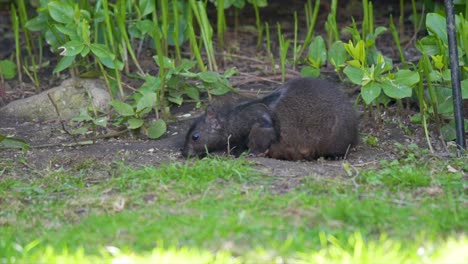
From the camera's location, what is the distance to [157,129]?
27.3ft

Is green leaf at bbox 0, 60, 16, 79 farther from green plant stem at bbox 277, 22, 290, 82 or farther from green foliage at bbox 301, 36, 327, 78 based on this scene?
green foliage at bbox 301, 36, 327, 78

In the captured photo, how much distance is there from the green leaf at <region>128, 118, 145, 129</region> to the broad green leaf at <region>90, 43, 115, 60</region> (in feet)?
2.10

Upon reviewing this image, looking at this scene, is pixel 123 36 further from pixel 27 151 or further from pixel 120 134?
pixel 27 151

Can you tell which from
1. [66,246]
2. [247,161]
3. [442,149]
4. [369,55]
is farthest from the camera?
[369,55]

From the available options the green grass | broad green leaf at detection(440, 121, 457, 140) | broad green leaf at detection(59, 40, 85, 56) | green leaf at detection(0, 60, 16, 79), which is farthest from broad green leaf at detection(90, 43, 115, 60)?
broad green leaf at detection(440, 121, 457, 140)

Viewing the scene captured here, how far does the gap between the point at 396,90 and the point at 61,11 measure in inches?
127

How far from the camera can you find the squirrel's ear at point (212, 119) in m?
8.09

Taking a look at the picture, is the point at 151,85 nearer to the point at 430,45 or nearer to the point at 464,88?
the point at 430,45

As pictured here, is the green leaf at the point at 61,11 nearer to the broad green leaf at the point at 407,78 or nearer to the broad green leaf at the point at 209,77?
the broad green leaf at the point at 209,77

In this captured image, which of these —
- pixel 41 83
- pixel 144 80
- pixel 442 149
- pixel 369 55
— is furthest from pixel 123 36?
pixel 442 149

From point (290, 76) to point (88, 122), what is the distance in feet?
6.79

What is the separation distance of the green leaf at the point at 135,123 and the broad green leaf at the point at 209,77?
0.70 m

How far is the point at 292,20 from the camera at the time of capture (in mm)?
10977

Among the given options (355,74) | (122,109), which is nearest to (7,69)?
(122,109)
